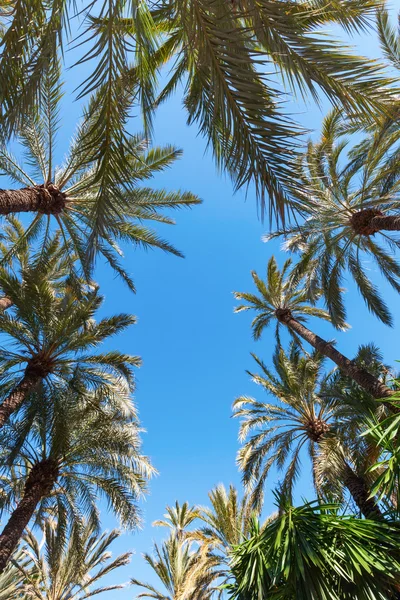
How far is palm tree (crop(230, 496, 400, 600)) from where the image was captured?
568 centimetres

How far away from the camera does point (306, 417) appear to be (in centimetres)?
1551

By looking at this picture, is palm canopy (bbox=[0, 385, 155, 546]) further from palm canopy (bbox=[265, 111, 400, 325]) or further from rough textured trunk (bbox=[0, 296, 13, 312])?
palm canopy (bbox=[265, 111, 400, 325])

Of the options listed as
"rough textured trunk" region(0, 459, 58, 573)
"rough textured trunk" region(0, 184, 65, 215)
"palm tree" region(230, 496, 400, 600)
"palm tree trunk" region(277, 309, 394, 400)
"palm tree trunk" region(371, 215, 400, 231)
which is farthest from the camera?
"palm tree trunk" region(277, 309, 394, 400)

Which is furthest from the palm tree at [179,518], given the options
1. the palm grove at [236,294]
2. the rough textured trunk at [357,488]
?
the rough textured trunk at [357,488]

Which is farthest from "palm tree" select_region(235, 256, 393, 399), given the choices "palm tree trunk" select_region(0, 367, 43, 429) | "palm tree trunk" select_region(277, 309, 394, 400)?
"palm tree trunk" select_region(0, 367, 43, 429)

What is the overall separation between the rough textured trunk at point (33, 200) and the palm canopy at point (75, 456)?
5.20 metres

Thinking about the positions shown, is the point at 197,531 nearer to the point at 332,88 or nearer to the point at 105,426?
the point at 105,426

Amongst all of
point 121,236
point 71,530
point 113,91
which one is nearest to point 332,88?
point 113,91

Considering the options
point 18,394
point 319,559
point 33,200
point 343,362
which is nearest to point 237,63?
point 33,200

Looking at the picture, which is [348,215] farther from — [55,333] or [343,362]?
[55,333]

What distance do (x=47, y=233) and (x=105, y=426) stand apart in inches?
233

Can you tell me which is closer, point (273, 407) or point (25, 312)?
point (25, 312)

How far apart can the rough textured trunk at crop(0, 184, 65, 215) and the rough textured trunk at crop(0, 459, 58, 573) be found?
714 cm

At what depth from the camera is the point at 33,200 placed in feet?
26.7
